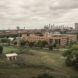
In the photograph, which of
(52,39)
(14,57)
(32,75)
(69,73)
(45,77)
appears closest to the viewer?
(45,77)

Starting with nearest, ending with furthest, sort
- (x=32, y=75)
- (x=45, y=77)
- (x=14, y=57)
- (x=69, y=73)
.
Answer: (x=45, y=77) < (x=32, y=75) < (x=69, y=73) < (x=14, y=57)

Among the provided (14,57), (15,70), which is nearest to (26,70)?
(15,70)

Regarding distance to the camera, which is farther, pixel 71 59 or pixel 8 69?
pixel 71 59

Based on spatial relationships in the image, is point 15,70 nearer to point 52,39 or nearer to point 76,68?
point 76,68

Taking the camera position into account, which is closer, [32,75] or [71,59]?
[32,75]

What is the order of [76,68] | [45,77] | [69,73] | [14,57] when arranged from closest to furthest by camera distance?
[45,77], [69,73], [76,68], [14,57]

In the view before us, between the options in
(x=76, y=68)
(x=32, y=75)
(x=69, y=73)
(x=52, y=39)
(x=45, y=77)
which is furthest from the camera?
(x=52, y=39)

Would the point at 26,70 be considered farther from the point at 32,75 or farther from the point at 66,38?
the point at 66,38

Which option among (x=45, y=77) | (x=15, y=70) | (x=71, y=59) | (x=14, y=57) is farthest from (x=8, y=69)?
(x=14, y=57)

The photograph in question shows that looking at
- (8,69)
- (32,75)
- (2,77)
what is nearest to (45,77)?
(32,75)
